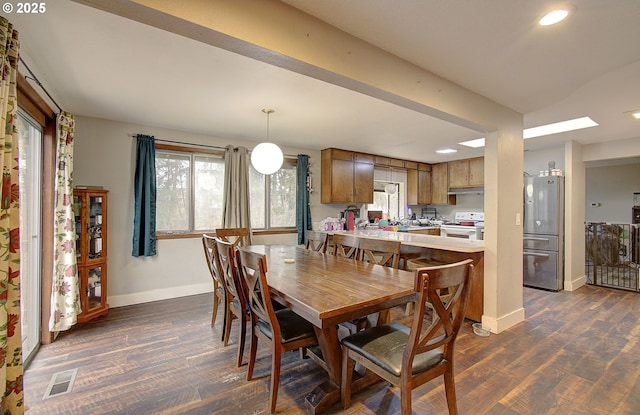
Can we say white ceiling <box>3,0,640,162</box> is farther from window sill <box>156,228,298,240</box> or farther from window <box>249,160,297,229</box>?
window sill <box>156,228,298,240</box>

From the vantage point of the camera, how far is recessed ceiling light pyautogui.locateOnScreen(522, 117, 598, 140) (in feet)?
11.5

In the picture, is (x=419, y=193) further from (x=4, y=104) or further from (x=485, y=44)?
(x=4, y=104)

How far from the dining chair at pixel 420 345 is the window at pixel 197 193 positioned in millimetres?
3170

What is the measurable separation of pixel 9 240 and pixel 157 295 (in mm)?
2759

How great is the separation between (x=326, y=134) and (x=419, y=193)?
320cm

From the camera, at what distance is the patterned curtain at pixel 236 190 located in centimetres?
415

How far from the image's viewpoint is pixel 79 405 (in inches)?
70.6

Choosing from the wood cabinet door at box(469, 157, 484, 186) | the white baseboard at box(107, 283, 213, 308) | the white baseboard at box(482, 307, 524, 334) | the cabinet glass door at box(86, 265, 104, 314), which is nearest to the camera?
the white baseboard at box(482, 307, 524, 334)

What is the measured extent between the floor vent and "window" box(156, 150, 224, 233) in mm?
2011

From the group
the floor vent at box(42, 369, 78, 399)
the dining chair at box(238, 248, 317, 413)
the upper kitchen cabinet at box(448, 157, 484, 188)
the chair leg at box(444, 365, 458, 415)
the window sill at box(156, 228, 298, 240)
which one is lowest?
the floor vent at box(42, 369, 78, 399)

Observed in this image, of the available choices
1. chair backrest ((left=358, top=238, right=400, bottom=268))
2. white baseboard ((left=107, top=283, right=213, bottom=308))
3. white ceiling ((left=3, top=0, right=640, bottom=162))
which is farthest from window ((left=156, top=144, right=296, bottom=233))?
chair backrest ((left=358, top=238, right=400, bottom=268))

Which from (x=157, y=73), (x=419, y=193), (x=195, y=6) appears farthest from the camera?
(x=419, y=193)

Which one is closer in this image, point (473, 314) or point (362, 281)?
point (362, 281)

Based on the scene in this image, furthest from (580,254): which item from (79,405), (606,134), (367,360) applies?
(79,405)
